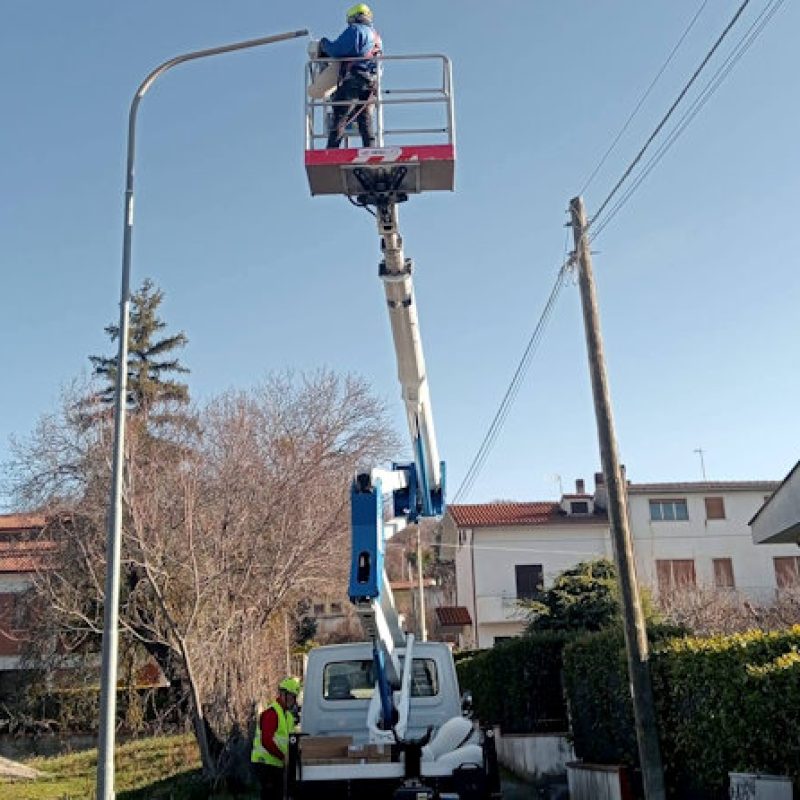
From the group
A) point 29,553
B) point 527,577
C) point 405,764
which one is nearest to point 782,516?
point 405,764

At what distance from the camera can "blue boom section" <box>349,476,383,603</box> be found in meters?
8.53

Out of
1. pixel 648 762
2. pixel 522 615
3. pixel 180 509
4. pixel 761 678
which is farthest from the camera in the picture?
pixel 522 615

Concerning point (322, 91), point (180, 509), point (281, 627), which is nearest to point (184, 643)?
point (180, 509)

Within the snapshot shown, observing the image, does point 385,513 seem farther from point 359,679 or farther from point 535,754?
point 535,754

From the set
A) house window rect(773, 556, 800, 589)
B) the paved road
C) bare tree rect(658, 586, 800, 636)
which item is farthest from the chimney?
the paved road

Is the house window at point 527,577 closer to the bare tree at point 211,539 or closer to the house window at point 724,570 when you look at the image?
the house window at point 724,570

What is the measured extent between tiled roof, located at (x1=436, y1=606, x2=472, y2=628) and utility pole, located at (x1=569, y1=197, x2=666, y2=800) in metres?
32.1

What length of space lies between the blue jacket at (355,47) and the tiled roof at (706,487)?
33441 mm

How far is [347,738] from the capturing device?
8391 mm

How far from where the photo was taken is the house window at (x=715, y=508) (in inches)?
1582

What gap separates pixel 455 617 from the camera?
42.6 m

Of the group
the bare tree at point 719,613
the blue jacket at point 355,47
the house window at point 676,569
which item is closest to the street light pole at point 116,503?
the blue jacket at point 355,47

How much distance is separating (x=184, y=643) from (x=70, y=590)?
461cm

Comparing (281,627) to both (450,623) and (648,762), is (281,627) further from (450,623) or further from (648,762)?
(450,623)
